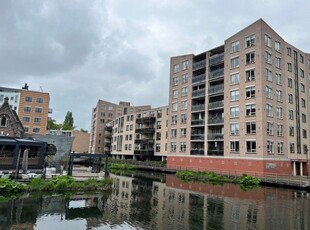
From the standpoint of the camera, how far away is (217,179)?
46188mm

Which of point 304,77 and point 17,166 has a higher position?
point 304,77

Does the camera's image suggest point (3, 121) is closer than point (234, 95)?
Yes

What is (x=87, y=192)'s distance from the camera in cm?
2798

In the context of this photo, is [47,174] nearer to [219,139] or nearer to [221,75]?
[219,139]

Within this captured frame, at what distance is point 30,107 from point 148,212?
7093 centimetres

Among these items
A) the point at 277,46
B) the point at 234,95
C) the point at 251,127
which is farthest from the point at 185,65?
the point at 251,127

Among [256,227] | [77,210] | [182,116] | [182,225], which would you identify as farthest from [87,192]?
[182,116]

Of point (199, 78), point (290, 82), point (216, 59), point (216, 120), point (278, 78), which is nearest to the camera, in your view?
point (278, 78)

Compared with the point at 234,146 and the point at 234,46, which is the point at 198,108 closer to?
the point at 234,146

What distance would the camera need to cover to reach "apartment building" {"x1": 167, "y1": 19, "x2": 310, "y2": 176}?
153 ft

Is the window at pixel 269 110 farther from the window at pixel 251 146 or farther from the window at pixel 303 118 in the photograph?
the window at pixel 303 118

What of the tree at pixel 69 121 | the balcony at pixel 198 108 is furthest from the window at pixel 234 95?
the tree at pixel 69 121

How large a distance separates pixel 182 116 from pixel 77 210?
4544 cm

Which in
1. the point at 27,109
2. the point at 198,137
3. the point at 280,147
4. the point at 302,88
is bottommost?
the point at 280,147
